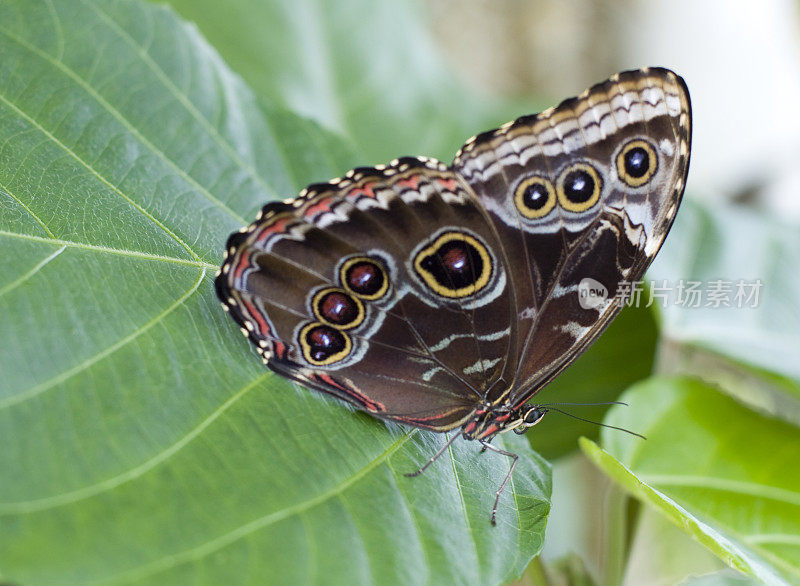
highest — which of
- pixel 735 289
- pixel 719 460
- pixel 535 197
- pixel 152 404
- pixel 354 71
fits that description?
pixel 354 71

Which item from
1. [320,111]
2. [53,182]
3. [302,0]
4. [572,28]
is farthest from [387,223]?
[572,28]

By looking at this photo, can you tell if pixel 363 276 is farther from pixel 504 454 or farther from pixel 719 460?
pixel 719 460

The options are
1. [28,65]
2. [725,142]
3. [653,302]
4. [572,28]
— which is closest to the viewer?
[28,65]

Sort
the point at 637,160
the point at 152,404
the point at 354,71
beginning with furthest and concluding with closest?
the point at 354,71
the point at 637,160
the point at 152,404

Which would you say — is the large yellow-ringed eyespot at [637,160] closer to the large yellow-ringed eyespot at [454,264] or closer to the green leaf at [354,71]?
the large yellow-ringed eyespot at [454,264]

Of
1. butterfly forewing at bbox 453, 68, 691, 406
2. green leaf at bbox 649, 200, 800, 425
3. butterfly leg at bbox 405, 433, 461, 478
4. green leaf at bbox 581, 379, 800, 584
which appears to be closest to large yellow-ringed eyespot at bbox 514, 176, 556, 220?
butterfly forewing at bbox 453, 68, 691, 406

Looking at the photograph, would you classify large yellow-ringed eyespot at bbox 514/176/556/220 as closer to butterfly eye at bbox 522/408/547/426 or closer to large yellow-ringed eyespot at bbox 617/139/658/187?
large yellow-ringed eyespot at bbox 617/139/658/187

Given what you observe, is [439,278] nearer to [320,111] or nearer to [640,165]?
[640,165]

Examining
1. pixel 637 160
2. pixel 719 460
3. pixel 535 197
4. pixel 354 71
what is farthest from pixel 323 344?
pixel 354 71
